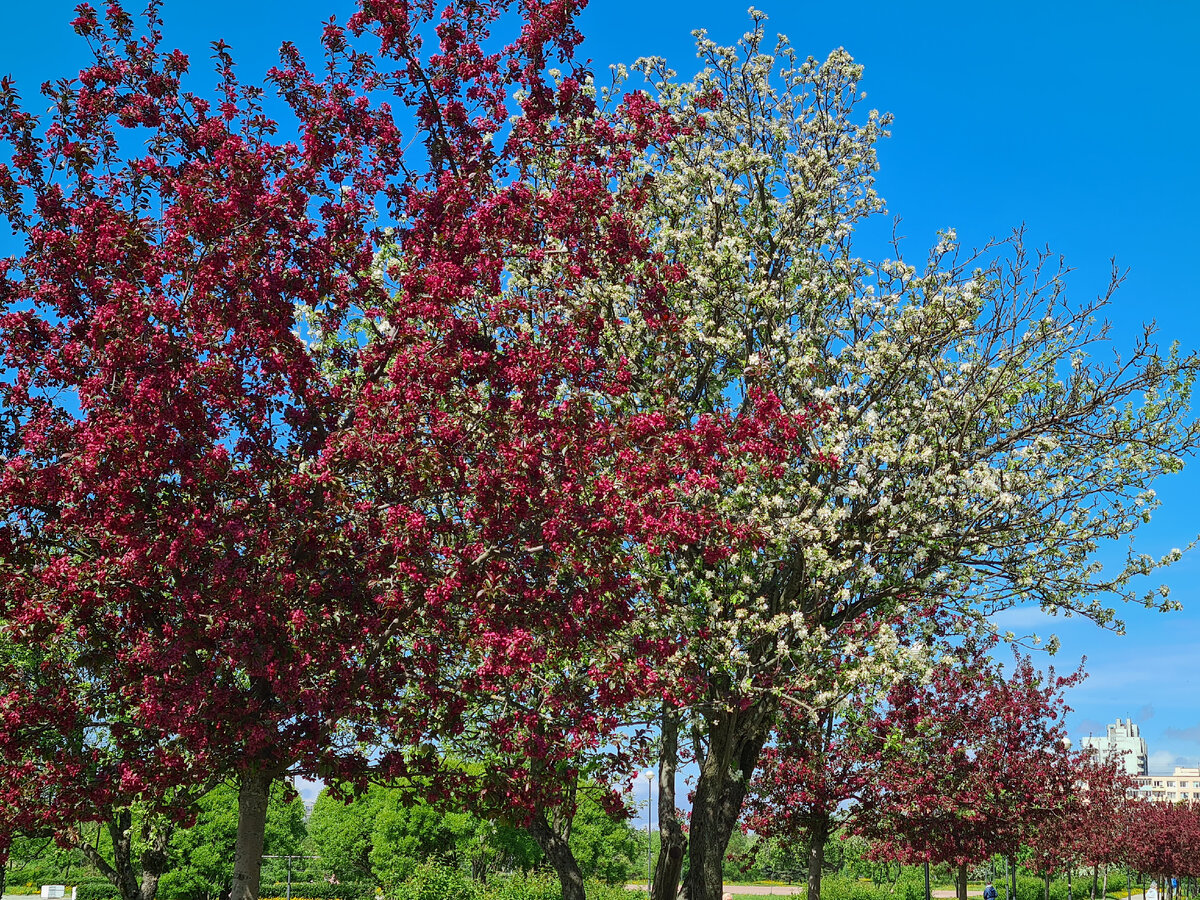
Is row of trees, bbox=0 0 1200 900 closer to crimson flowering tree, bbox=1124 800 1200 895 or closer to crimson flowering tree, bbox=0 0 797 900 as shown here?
crimson flowering tree, bbox=0 0 797 900

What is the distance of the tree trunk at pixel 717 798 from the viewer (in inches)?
602

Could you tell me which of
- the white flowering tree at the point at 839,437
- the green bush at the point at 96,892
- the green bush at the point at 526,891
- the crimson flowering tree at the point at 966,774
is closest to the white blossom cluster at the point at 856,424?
the white flowering tree at the point at 839,437

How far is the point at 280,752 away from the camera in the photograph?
891 centimetres

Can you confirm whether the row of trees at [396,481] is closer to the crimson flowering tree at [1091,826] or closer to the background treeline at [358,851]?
the crimson flowering tree at [1091,826]

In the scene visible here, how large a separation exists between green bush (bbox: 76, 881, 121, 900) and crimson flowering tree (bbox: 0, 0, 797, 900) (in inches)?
1967

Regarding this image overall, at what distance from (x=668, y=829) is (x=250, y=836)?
29.6 ft

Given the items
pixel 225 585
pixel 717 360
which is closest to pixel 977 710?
pixel 717 360

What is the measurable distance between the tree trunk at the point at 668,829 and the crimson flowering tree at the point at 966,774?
6838 mm

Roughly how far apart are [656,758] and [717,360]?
7.21 metres

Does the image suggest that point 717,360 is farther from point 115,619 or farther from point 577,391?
point 115,619

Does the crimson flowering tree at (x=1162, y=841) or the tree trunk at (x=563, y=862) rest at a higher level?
the tree trunk at (x=563, y=862)

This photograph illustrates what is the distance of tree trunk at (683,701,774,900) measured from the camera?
1530 centimetres

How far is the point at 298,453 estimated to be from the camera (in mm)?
9398

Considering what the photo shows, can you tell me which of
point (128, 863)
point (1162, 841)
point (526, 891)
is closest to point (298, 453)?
point (128, 863)
